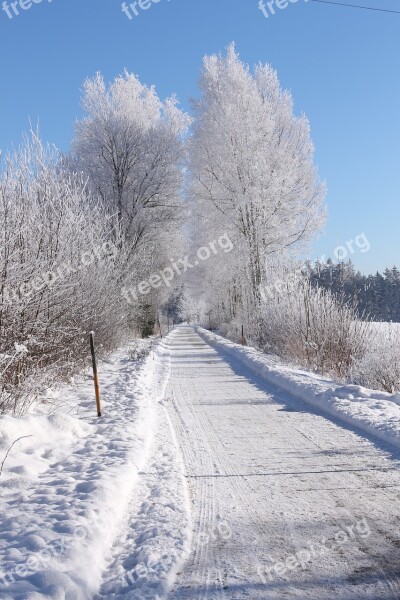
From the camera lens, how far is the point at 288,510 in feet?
12.3

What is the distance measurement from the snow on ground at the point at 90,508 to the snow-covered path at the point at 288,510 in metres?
0.20

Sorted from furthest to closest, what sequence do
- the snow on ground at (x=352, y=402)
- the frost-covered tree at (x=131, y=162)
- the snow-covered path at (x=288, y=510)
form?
the frost-covered tree at (x=131, y=162) → the snow on ground at (x=352, y=402) → the snow-covered path at (x=288, y=510)

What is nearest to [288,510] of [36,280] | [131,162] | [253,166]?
[36,280]

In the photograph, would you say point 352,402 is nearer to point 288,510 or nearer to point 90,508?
point 288,510

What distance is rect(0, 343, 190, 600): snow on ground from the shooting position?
2.77m

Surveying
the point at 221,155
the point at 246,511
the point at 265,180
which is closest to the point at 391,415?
the point at 246,511

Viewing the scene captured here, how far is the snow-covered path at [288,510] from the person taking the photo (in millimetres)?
2742

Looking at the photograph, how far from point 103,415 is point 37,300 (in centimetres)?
183

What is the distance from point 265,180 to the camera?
18609mm

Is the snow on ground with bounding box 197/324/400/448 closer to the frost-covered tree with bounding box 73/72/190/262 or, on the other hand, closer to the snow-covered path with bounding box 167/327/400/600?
the snow-covered path with bounding box 167/327/400/600

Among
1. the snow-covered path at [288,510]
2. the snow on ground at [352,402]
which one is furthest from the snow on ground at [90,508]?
the snow on ground at [352,402]

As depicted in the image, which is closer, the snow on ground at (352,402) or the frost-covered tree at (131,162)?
the snow on ground at (352,402)

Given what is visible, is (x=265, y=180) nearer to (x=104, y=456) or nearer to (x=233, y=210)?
(x=233, y=210)

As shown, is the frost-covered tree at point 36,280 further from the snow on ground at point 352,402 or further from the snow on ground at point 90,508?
the snow on ground at point 352,402
